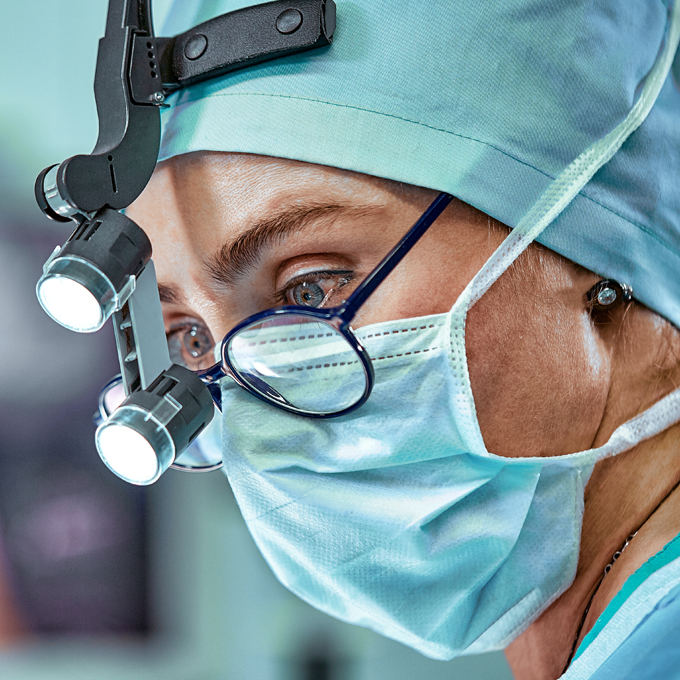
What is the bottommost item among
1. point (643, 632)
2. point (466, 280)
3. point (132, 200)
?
point (643, 632)

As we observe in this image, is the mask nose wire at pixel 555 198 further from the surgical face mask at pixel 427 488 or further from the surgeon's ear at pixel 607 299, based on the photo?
the surgeon's ear at pixel 607 299

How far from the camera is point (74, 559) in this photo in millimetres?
1602

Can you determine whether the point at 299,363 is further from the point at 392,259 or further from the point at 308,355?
the point at 392,259

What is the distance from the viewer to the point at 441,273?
31.1 inches

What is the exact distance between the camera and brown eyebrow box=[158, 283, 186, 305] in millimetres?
940

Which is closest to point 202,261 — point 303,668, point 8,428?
point 8,428

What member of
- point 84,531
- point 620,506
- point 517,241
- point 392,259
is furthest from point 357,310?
point 84,531

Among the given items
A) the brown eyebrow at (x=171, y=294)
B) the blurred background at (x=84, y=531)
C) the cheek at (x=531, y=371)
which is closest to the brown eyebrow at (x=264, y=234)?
the brown eyebrow at (x=171, y=294)

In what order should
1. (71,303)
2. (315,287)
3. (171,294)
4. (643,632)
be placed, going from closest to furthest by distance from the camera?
(643,632)
(71,303)
(315,287)
(171,294)

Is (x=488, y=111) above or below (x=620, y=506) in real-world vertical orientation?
above

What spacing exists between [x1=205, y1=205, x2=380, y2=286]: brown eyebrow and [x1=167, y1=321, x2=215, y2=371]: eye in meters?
0.31

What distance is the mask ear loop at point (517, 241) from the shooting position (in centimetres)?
77

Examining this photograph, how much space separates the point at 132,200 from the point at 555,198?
20.6 inches

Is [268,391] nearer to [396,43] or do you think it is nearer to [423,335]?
[423,335]
